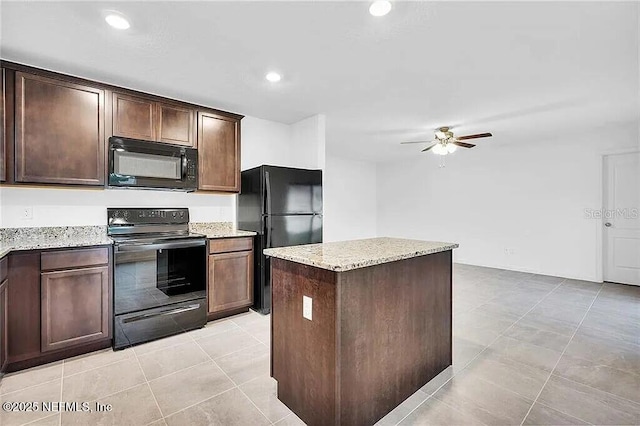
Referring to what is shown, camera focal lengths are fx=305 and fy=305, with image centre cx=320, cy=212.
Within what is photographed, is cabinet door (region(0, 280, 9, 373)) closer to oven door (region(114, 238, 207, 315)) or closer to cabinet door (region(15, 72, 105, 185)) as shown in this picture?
Answer: oven door (region(114, 238, 207, 315))

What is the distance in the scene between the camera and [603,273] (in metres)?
4.88

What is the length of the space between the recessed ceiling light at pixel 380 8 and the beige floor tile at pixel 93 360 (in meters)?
3.12

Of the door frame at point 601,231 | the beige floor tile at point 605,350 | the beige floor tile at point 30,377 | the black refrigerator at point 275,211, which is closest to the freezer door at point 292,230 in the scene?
the black refrigerator at point 275,211

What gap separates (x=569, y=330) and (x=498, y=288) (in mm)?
1505

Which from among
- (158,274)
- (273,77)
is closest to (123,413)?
(158,274)

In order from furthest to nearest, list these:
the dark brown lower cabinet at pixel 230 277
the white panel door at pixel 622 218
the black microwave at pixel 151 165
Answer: the white panel door at pixel 622 218 < the dark brown lower cabinet at pixel 230 277 < the black microwave at pixel 151 165

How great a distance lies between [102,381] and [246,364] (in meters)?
0.99

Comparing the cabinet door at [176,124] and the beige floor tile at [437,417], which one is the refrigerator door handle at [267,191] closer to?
the cabinet door at [176,124]

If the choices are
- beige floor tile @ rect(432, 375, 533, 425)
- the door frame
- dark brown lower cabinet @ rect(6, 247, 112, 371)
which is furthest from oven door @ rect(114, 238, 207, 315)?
the door frame

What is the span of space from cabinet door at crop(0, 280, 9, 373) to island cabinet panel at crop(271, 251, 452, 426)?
1921 millimetres

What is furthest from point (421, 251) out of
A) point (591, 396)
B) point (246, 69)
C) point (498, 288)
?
→ point (498, 288)

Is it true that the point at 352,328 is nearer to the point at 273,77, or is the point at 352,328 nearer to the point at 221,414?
the point at 221,414

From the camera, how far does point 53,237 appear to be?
281 cm

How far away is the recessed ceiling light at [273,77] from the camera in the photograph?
2.76 meters
